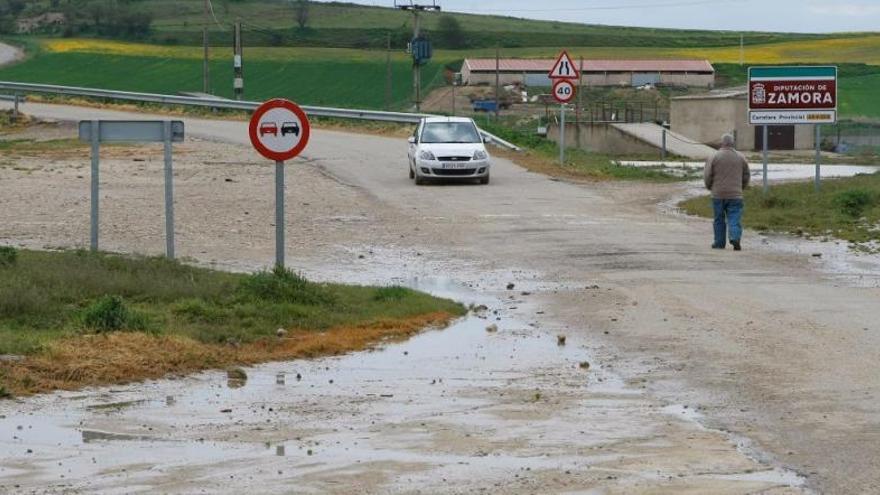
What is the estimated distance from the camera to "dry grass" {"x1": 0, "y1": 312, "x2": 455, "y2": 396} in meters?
11.5

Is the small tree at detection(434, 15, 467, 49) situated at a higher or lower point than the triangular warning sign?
higher

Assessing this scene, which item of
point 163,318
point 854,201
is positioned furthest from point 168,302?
point 854,201

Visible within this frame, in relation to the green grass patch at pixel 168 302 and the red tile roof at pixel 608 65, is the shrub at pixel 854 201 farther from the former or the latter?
the red tile roof at pixel 608 65

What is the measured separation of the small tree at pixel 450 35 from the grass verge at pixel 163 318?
Result: 11070cm

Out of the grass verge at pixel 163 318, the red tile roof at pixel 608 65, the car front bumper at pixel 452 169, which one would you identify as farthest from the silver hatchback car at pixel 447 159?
the red tile roof at pixel 608 65

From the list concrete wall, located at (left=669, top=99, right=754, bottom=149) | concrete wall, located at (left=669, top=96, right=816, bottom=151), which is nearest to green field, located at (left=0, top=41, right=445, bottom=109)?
concrete wall, located at (left=669, top=99, right=754, bottom=149)

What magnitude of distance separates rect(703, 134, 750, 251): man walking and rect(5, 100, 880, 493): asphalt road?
1.29 feet

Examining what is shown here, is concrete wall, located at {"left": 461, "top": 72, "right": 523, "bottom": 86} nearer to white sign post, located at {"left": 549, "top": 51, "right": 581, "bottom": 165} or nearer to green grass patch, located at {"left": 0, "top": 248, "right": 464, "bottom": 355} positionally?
white sign post, located at {"left": 549, "top": 51, "right": 581, "bottom": 165}

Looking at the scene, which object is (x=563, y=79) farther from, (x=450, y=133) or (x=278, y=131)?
(x=278, y=131)

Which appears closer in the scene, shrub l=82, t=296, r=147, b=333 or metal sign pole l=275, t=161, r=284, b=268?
shrub l=82, t=296, r=147, b=333

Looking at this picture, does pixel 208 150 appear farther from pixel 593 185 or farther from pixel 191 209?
pixel 191 209

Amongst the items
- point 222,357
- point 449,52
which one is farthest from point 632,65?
point 222,357

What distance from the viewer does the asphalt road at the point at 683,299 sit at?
1016 centimetres

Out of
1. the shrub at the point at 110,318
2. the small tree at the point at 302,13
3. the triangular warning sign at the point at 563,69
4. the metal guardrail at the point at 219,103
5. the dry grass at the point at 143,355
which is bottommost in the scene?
the dry grass at the point at 143,355
